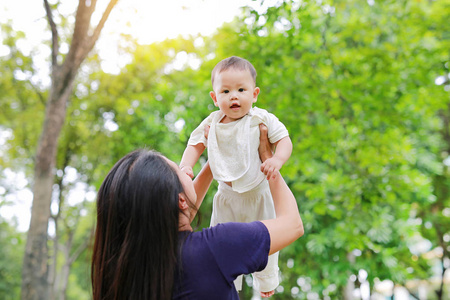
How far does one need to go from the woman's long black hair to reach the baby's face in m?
0.63

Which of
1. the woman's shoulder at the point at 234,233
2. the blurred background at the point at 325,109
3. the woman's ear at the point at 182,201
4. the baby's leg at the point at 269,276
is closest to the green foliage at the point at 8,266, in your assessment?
the blurred background at the point at 325,109

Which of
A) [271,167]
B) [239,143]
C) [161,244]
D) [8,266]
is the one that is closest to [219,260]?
[161,244]

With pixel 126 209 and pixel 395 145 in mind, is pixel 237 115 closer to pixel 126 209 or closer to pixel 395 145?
pixel 126 209

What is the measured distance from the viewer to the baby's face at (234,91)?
2144mm

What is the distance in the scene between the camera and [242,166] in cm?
215

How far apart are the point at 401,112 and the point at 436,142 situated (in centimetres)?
322

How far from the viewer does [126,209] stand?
1.59 metres

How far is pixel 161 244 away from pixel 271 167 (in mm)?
624

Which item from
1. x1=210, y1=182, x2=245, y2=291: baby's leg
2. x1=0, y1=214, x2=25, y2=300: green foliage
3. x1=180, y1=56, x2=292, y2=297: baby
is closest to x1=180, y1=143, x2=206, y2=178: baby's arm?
x1=180, y1=56, x2=292, y2=297: baby

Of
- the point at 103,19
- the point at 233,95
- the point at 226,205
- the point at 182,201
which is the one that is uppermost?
the point at 103,19

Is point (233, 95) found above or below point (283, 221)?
above

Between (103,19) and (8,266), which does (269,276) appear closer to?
(103,19)

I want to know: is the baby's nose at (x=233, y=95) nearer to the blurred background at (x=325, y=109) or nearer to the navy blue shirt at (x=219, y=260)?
the navy blue shirt at (x=219, y=260)

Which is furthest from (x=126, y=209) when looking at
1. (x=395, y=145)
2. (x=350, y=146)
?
(x=395, y=145)
